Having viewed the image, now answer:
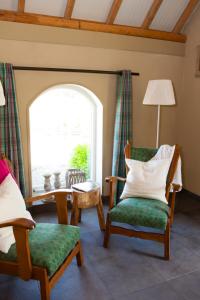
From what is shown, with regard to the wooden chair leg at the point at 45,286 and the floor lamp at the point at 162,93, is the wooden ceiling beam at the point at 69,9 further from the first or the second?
the wooden chair leg at the point at 45,286

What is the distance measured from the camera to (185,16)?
3.88m

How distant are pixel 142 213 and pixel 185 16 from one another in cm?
292

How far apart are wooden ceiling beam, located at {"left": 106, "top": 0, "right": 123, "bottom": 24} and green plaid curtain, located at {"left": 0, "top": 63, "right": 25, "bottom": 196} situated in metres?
1.43

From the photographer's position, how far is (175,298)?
2.06 m

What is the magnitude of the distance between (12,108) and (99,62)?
1322 millimetres

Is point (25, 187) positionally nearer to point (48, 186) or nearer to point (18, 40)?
point (48, 186)

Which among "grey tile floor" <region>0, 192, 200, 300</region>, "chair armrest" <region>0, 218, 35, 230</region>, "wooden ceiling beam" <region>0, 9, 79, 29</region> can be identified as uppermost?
"wooden ceiling beam" <region>0, 9, 79, 29</region>

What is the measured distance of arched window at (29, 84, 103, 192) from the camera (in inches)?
155

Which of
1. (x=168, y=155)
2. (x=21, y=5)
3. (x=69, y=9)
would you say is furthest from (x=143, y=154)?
(x=21, y=5)

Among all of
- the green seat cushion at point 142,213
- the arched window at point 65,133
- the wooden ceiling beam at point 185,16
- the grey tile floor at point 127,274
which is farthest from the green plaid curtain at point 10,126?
the wooden ceiling beam at point 185,16

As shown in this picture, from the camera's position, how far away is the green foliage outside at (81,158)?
166 inches

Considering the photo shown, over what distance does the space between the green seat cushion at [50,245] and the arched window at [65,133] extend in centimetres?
183

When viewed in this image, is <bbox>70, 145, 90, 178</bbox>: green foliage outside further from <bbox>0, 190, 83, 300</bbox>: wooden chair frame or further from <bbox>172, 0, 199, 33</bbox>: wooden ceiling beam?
<bbox>0, 190, 83, 300</bbox>: wooden chair frame

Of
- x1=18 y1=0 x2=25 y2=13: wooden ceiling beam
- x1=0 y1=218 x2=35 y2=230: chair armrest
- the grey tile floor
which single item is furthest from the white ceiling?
the grey tile floor
